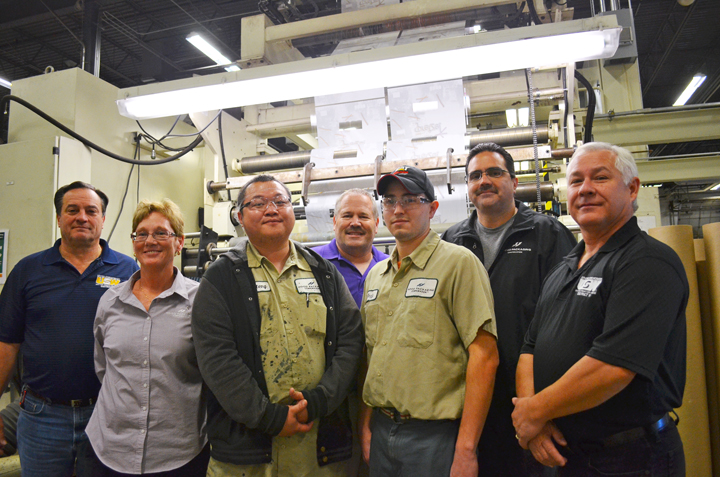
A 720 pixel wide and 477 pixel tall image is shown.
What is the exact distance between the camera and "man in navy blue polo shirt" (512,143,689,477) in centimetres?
108

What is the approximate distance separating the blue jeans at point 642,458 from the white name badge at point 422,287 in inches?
22.7

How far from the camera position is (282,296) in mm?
1491

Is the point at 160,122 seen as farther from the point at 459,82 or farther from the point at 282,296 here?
the point at 282,296

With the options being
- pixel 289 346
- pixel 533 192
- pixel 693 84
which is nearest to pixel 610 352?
pixel 289 346

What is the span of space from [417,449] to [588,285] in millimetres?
662

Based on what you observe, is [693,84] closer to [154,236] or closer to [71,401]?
[154,236]

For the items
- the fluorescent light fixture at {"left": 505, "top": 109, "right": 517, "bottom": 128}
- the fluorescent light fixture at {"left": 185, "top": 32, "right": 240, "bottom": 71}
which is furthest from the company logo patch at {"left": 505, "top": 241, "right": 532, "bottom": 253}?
the fluorescent light fixture at {"left": 185, "top": 32, "right": 240, "bottom": 71}

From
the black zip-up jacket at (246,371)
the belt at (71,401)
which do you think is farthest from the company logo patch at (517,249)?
the belt at (71,401)

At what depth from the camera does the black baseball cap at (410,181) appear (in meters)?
1.45

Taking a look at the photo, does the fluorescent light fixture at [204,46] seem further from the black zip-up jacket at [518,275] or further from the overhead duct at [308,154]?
the black zip-up jacket at [518,275]

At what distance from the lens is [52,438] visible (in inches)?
67.7

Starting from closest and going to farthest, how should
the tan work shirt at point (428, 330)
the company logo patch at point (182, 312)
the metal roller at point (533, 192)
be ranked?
1. the tan work shirt at point (428, 330)
2. the company logo patch at point (182, 312)
3. the metal roller at point (533, 192)

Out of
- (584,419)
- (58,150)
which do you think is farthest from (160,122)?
(584,419)

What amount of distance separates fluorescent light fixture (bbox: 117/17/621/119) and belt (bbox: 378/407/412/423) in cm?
161
